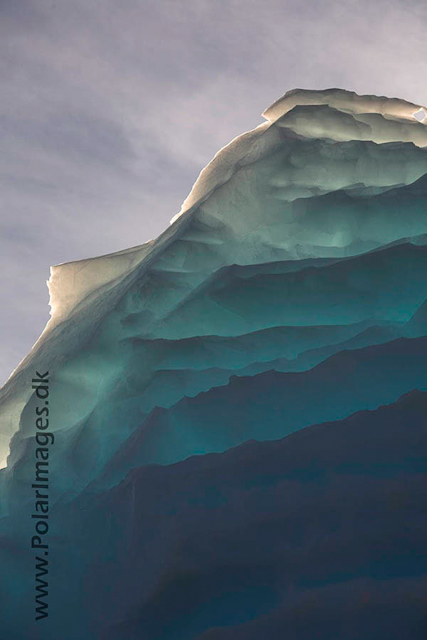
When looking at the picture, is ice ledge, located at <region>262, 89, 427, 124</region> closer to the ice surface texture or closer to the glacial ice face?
the ice surface texture

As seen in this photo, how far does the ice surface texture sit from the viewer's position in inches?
149

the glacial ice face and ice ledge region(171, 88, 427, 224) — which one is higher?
ice ledge region(171, 88, 427, 224)

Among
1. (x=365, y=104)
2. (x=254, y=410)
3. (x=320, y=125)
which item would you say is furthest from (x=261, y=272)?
(x=365, y=104)

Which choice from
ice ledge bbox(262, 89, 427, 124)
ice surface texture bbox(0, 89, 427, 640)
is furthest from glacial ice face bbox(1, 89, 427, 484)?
ice ledge bbox(262, 89, 427, 124)

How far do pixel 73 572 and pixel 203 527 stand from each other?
53.5 inches

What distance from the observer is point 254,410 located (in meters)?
4.58

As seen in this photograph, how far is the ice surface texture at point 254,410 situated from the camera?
3.78 meters

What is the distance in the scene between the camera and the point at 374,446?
3998 mm

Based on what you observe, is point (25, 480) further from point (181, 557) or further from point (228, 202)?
point (228, 202)

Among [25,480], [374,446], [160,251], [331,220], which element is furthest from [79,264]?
[374,446]

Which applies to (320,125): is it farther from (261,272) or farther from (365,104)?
(261,272)

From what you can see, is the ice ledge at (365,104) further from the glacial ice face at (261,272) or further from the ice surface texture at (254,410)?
the glacial ice face at (261,272)

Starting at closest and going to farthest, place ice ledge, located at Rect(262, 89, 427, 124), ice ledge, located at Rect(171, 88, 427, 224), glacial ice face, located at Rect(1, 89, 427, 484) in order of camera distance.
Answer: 1. glacial ice face, located at Rect(1, 89, 427, 484)
2. ice ledge, located at Rect(171, 88, 427, 224)
3. ice ledge, located at Rect(262, 89, 427, 124)

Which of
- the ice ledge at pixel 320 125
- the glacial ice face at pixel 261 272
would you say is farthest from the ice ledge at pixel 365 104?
the glacial ice face at pixel 261 272
